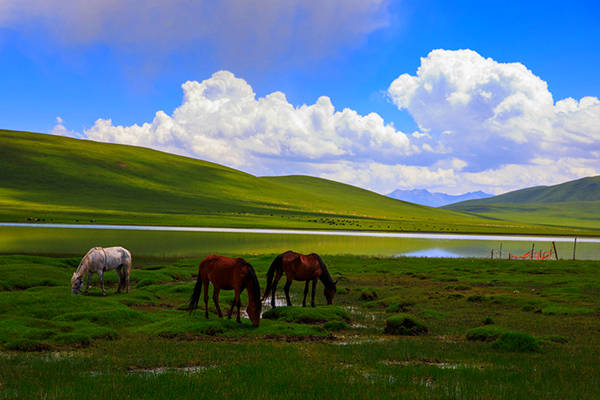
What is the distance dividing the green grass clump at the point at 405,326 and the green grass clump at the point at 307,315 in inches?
154

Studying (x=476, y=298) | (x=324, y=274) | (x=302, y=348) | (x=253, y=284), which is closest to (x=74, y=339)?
(x=253, y=284)

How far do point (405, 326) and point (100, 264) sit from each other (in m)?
20.1

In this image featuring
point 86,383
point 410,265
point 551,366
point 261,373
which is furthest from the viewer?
point 410,265

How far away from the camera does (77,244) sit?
70.4 metres

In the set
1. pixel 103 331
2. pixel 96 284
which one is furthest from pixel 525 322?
pixel 96 284

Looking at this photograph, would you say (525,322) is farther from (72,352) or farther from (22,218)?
(22,218)

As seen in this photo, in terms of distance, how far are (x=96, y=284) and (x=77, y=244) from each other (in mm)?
36633

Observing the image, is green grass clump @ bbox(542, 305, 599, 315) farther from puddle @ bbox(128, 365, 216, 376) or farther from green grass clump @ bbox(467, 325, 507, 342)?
puddle @ bbox(128, 365, 216, 376)

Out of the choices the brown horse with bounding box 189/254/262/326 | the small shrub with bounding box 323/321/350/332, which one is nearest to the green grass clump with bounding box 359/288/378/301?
the small shrub with bounding box 323/321/350/332

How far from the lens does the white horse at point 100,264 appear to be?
99.1 ft

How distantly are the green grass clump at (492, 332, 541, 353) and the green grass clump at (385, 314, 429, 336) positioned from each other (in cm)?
417

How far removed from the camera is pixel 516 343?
18609mm

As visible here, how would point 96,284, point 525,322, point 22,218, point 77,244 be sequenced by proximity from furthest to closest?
point 22,218 < point 77,244 < point 96,284 < point 525,322

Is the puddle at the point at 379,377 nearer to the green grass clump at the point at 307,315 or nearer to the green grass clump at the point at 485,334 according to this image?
the green grass clump at the point at 485,334
